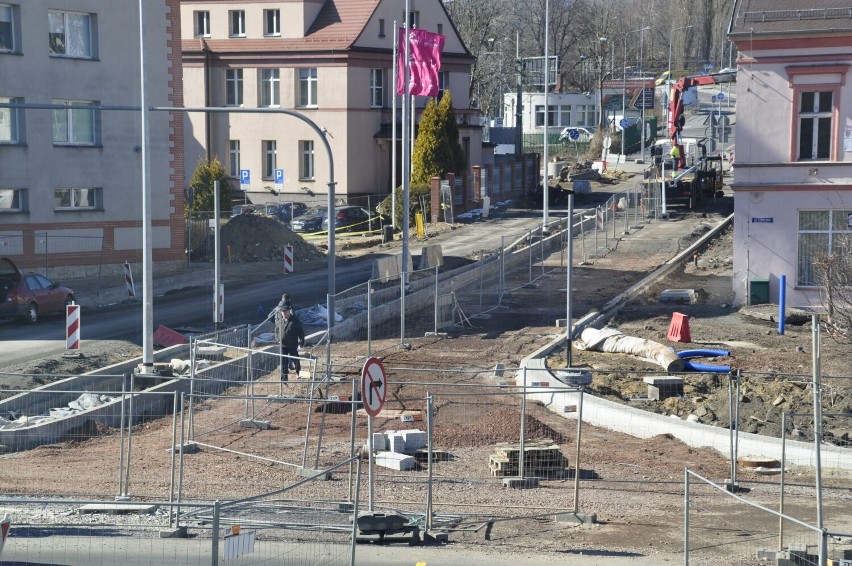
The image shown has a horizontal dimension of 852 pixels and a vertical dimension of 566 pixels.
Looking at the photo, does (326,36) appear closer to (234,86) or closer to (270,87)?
(270,87)

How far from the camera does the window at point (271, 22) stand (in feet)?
194

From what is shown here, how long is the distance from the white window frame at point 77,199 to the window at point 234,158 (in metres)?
23.1

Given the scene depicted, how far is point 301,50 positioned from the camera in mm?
58406

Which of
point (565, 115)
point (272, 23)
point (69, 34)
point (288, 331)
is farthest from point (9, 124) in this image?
point (565, 115)

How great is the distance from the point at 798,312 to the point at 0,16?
25237 millimetres

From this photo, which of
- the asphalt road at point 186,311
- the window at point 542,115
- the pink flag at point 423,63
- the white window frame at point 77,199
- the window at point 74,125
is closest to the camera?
the asphalt road at point 186,311

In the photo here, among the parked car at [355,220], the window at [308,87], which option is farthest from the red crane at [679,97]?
the window at [308,87]

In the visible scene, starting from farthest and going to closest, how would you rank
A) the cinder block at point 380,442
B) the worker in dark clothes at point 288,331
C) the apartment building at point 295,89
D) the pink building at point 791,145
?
the apartment building at point 295,89 < the pink building at point 791,145 < the worker in dark clothes at point 288,331 < the cinder block at point 380,442

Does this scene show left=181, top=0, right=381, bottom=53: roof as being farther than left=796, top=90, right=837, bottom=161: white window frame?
Yes

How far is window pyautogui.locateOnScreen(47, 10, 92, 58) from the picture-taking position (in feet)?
121

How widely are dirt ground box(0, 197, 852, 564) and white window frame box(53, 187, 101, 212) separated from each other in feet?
42.1

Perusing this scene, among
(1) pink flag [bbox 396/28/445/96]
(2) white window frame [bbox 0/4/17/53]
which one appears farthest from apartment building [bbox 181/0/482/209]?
(2) white window frame [bbox 0/4/17/53]

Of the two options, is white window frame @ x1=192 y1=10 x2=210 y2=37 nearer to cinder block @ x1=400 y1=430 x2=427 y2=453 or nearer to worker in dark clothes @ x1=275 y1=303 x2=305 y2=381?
worker in dark clothes @ x1=275 y1=303 x2=305 y2=381

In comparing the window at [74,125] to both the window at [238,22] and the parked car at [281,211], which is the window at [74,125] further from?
the window at [238,22]
